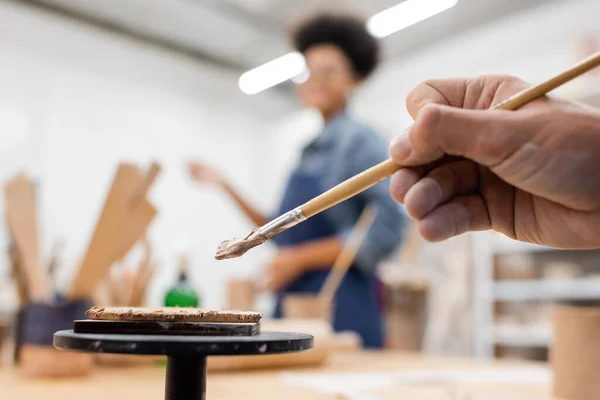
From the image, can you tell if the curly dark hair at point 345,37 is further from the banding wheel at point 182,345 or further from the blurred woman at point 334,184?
the banding wheel at point 182,345

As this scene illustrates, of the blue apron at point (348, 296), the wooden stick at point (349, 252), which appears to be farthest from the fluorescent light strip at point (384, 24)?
the wooden stick at point (349, 252)

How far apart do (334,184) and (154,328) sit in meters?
1.33

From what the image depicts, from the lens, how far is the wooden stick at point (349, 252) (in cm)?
151

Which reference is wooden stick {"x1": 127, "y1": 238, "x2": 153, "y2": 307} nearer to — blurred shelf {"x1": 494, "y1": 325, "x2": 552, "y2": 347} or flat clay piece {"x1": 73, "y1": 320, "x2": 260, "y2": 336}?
flat clay piece {"x1": 73, "y1": 320, "x2": 260, "y2": 336}

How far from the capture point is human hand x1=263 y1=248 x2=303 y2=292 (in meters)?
1.60

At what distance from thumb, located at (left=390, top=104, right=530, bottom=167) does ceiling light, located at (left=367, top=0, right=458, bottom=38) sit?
3225 mm

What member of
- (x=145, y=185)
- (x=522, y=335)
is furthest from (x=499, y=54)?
(x=145, y=185)

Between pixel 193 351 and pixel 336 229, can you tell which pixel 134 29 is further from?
pixel 193 351

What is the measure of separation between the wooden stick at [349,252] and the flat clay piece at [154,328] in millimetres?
1064

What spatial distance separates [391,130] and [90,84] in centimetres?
223

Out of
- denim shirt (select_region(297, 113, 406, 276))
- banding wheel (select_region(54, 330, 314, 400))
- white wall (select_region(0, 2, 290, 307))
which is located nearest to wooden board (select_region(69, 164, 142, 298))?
banding wheel (select_region(54, 330, 314, 400))

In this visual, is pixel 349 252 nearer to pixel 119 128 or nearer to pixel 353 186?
pixel 353 186

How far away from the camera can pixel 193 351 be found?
0.37 metres

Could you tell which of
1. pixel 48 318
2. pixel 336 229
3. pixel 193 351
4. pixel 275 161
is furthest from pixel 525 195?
pixel 275 161
